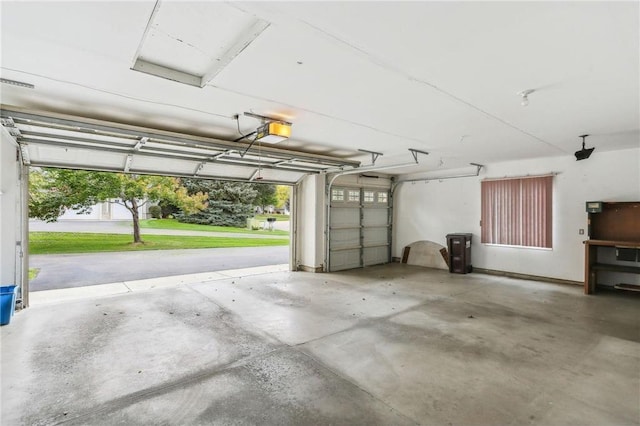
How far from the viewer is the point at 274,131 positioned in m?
3.87

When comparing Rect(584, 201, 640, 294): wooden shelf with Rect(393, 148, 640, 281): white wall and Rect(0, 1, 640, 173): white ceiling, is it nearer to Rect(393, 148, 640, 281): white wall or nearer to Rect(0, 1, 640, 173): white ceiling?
Rect(393, 148, 640, 281): white wall

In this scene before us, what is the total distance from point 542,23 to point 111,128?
169 inches

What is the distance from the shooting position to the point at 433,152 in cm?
611

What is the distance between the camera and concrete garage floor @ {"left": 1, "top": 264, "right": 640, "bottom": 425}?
240 cm

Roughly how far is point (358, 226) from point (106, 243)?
36.9ft

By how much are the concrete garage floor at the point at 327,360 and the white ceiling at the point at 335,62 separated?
265 cm

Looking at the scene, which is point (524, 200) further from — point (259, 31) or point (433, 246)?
point (259, 31)

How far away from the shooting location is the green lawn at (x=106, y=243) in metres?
12.0

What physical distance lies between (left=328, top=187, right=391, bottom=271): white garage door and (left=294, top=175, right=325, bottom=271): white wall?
32 cm

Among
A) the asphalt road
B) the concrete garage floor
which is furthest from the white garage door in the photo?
the concrete garage floor

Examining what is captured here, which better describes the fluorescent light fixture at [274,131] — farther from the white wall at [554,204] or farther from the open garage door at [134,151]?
the white wall at [554,204]

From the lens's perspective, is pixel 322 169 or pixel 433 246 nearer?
pixel 322 169

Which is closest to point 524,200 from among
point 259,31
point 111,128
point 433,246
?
point 433,246

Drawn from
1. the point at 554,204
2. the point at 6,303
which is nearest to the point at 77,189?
the point at 6,303
